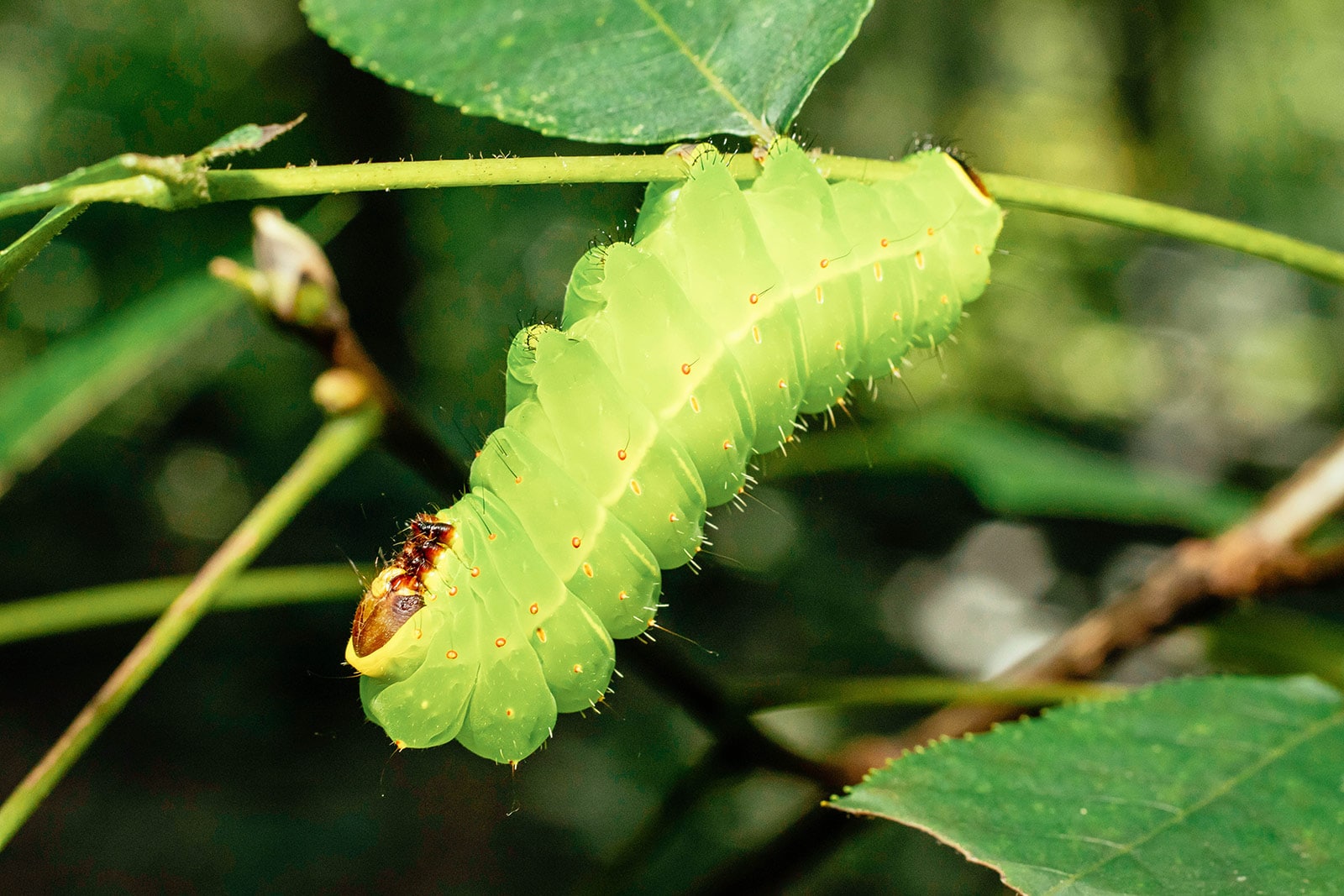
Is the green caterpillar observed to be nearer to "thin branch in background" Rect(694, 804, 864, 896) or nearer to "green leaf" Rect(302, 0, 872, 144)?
"green leaf" Rect(302, 0, 872, 144)

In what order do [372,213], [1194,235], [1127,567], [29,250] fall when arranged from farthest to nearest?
[1127,567] → [372,213] → [1194,235] → [29,250]

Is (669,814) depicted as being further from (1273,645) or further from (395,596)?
(1273,645)

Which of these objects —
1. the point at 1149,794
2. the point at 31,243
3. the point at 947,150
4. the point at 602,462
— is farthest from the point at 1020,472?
the point at 31,243

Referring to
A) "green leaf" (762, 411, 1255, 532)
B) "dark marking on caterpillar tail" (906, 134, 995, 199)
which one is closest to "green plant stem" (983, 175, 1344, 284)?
"dark marking on caterpillar tail" (906, 134, 995, 199)

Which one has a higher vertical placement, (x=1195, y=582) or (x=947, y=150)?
(x=947, y=150)

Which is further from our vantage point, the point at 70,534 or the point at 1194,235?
the point at 70,534

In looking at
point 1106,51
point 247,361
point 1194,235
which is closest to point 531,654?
point 1194,235

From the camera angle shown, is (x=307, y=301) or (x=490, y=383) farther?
(x=490, y=383)

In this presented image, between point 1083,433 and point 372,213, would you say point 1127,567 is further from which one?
point 372,213
